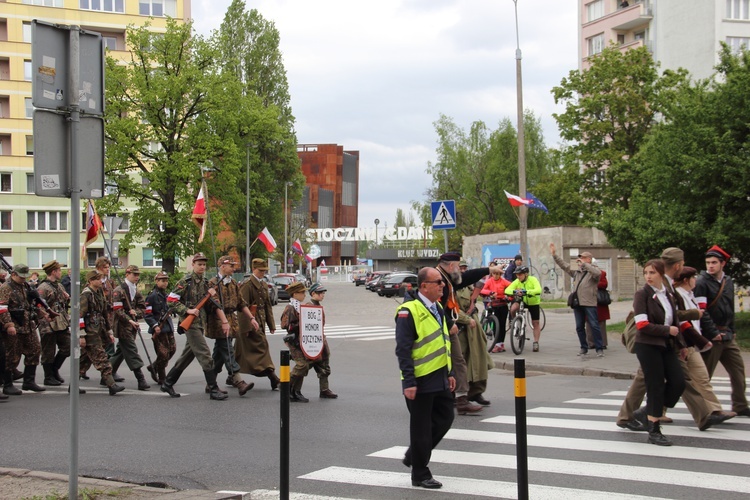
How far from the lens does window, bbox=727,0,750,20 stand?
182 ft

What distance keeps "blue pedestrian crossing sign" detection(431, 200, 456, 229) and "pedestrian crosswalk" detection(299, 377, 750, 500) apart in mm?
6874

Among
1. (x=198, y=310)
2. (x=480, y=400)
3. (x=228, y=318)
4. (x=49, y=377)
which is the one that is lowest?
(x=49, y=377)

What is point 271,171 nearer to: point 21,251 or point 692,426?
point 21,251

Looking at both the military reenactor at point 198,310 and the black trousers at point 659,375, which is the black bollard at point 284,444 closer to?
the black trousers at point 659,375

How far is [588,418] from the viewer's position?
9.69m

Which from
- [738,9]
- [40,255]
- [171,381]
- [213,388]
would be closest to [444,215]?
[213,388]

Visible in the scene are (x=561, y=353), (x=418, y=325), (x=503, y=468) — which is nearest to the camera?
(x=418, y=325)

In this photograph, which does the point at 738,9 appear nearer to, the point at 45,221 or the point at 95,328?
the point at 45,221

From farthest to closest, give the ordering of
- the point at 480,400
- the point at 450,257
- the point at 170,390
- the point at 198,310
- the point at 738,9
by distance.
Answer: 1. the point at 738,9
2. the point at 170,390
3. the point at 198,310
4. the point at 480,400
5. the point at 450,257

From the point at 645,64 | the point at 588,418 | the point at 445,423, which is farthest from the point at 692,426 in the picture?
the point at 645,64

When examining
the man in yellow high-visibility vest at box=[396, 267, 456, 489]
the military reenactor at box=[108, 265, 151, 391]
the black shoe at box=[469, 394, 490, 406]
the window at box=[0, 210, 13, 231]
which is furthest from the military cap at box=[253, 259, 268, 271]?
Answer: the window at box=[0, 210, 13, 231]

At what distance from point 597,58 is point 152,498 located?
46.7 metres

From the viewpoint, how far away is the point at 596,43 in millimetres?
63906

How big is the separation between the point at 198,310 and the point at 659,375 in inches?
247
